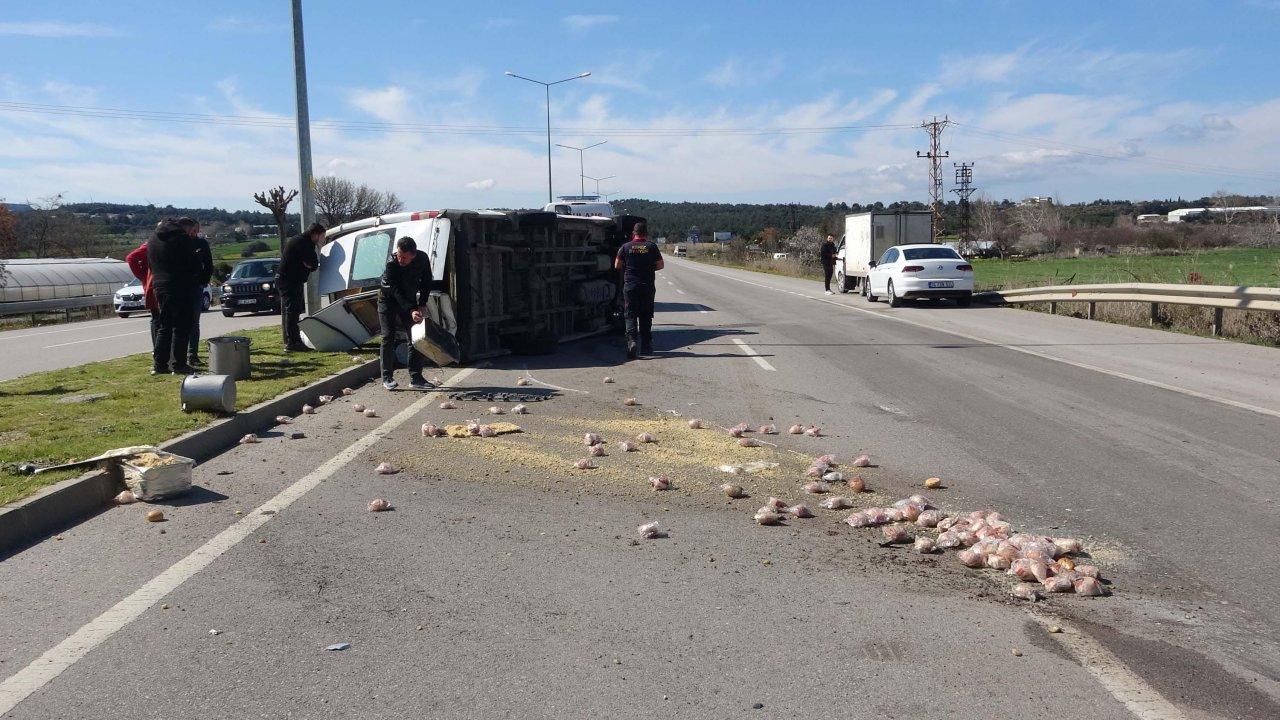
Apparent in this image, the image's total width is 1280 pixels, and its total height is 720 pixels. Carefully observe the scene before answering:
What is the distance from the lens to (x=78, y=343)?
2103cm

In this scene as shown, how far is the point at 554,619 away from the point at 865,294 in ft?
80.9

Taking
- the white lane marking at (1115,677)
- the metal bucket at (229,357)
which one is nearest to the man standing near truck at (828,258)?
the metal bucket at (229,357)

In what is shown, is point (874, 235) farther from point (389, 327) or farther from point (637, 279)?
point (389, 327)

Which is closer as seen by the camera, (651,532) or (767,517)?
(651,532)

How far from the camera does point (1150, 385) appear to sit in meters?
10.9

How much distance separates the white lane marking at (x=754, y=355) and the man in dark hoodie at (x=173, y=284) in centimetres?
732

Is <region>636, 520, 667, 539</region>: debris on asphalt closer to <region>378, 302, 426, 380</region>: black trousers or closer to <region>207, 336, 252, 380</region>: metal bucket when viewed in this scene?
<region>378, 302, 426, 380</region>: black trousers

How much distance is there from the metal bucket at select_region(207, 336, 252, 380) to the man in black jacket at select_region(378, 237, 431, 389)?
1.70m

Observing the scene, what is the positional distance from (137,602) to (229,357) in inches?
286

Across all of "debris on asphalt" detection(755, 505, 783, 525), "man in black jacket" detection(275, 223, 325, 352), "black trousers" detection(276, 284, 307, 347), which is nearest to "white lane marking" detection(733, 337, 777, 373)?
"man in black jacket" detection(275, 223, 325, 352)

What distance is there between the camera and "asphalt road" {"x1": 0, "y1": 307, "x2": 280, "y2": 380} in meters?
16.2

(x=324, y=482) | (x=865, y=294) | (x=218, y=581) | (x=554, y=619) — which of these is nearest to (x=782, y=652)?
(x=554, y=619)

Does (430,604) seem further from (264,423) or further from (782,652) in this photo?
(264,423)

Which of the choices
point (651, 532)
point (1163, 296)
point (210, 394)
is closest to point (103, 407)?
point (210, 394)
